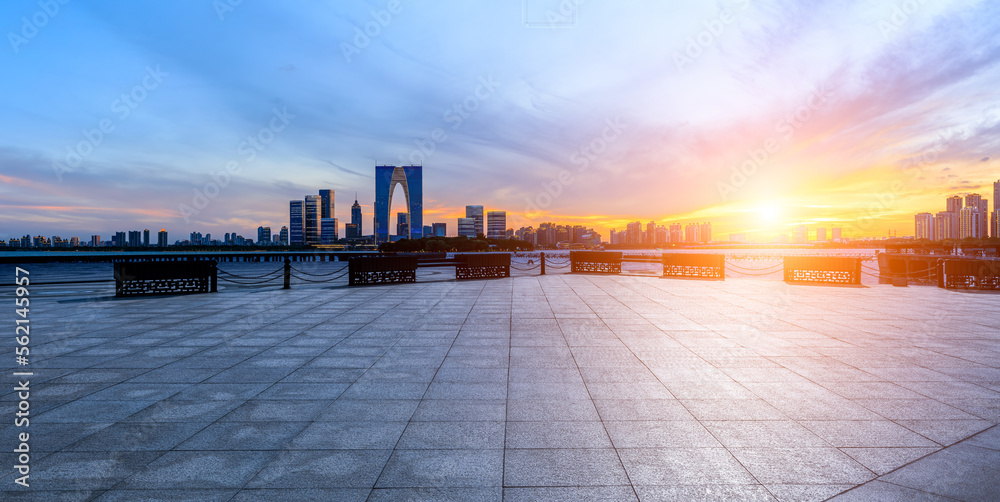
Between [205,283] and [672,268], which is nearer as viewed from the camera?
[205,283]

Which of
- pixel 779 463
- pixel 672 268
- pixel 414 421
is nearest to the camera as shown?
pixel 779 463

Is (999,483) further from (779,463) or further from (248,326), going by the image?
(248,326)

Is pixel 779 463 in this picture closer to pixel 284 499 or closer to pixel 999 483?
pixel 999 483

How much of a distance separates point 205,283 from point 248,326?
340 inches

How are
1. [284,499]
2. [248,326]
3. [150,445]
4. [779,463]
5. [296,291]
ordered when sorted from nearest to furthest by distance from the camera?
[284,499] → [779,463] → [150,445] → [248,326] → [296,291]

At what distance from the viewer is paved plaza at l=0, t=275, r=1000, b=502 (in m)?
3.48

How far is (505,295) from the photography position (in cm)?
1622

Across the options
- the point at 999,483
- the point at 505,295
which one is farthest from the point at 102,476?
the point at 505,295

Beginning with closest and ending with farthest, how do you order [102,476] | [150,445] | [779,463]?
[102,476], [779,463], [150,445]

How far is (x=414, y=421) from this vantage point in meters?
4.64

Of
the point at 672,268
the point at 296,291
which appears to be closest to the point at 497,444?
the point at 296,291

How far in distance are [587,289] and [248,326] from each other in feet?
39.8

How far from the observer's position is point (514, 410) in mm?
4938

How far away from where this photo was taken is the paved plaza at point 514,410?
3.48 metres
